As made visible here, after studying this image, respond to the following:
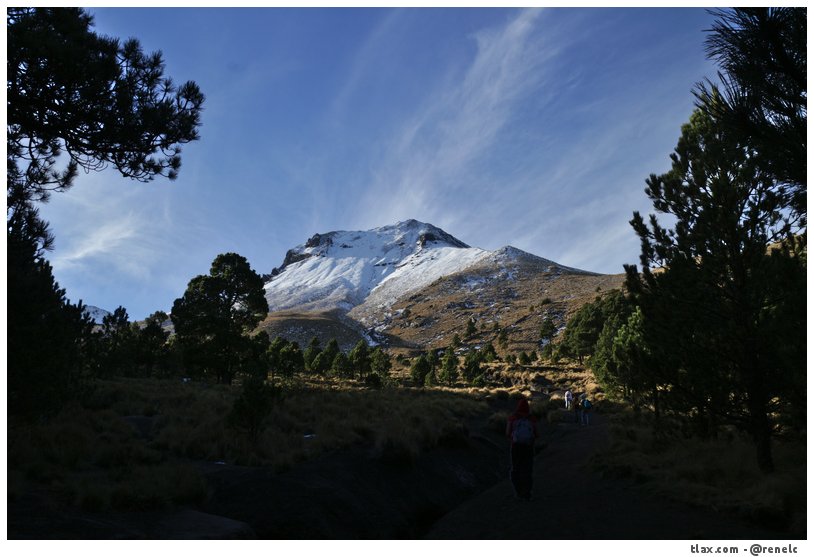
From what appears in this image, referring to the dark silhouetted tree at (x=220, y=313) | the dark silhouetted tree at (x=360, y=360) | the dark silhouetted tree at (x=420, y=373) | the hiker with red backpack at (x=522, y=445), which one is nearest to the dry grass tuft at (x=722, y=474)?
the hiker with red backpack at (x=522, y=445)

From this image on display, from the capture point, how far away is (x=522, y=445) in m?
8.35

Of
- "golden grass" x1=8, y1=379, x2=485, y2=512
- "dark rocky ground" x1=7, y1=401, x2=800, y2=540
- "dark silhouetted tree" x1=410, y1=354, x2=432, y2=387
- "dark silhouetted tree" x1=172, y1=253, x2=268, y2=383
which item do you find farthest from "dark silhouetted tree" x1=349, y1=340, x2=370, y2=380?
"dark rocky ground" x1=7, y1=401, x2=800, y2=540

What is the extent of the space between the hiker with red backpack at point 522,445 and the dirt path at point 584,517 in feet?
0.99

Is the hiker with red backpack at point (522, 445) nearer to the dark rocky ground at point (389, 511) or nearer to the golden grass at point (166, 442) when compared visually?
the dark rocky ground at point (389, 511)

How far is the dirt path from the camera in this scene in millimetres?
6270

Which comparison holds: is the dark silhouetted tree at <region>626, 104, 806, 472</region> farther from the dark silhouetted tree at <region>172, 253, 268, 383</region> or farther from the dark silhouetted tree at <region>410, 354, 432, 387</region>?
the dark silhouetted tree at <region>410, 354, 432, 387</region>

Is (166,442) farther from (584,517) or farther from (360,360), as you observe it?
(360,360)

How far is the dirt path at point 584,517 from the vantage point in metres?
6.27

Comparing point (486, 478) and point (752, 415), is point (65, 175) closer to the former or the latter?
point (486, 478)

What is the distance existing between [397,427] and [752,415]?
26.7ft

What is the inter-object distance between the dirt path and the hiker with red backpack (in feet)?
0.99

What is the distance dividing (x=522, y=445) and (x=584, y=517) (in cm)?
146

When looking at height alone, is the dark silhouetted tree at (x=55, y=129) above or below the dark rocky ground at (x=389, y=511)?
above

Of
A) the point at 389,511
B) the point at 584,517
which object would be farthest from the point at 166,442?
the point at 584,517
